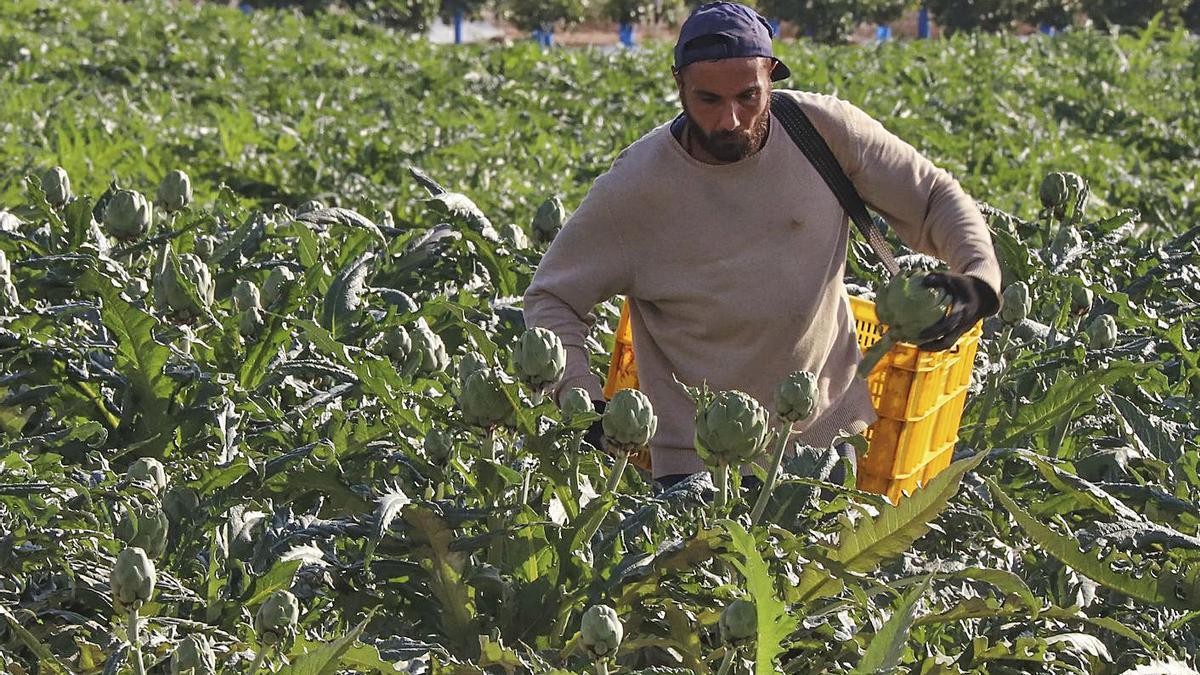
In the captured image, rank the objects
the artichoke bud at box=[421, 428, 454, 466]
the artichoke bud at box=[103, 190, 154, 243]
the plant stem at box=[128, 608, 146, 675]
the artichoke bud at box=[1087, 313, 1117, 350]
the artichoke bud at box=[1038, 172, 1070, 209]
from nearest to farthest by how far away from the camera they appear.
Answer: the plant stem at box=[128, 608, 146, 675], the artichoke bud at box=[421, 428, 454, 466], the artichoke bud at box=[103, 190, 154, 243], the artichoke bud at box=[1087, 313, 1117, 350], the artichoke bud at box=[1038, 172, 1070, 209]

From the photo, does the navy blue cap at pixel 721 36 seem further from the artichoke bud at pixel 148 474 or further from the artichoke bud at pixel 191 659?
the artichoke bud at pixel 191 659

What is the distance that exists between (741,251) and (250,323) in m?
0.95

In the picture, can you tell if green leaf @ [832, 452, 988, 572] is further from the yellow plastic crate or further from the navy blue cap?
the navy blue cap

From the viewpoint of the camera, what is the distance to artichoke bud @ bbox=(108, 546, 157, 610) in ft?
6.70

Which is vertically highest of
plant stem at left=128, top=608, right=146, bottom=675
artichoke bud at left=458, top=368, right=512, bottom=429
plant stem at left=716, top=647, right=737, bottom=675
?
artichoke bud at left=458, top=368, right=512, bottom=429

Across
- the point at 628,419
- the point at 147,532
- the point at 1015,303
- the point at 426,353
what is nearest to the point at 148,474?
the point at 147,532

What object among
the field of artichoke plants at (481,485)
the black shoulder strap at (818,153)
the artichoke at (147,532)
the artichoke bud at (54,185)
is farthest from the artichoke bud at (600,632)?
the artichoke bud at (54,185)

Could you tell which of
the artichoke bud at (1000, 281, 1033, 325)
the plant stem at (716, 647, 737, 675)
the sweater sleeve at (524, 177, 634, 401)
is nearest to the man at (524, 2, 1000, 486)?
the sweater sleeve at (524, 177, 634, 401)

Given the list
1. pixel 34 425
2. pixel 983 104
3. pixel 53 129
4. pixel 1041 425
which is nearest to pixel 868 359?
pixel 1041 425

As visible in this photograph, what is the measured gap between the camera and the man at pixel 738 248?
10.6 ft

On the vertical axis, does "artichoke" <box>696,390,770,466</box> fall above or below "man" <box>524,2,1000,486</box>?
above

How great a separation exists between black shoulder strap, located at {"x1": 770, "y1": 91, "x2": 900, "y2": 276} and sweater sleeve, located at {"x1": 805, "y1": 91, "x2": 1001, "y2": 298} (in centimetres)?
1

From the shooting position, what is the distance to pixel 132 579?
6.70 feet

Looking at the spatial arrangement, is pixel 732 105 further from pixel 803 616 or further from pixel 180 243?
pixel 180 243
